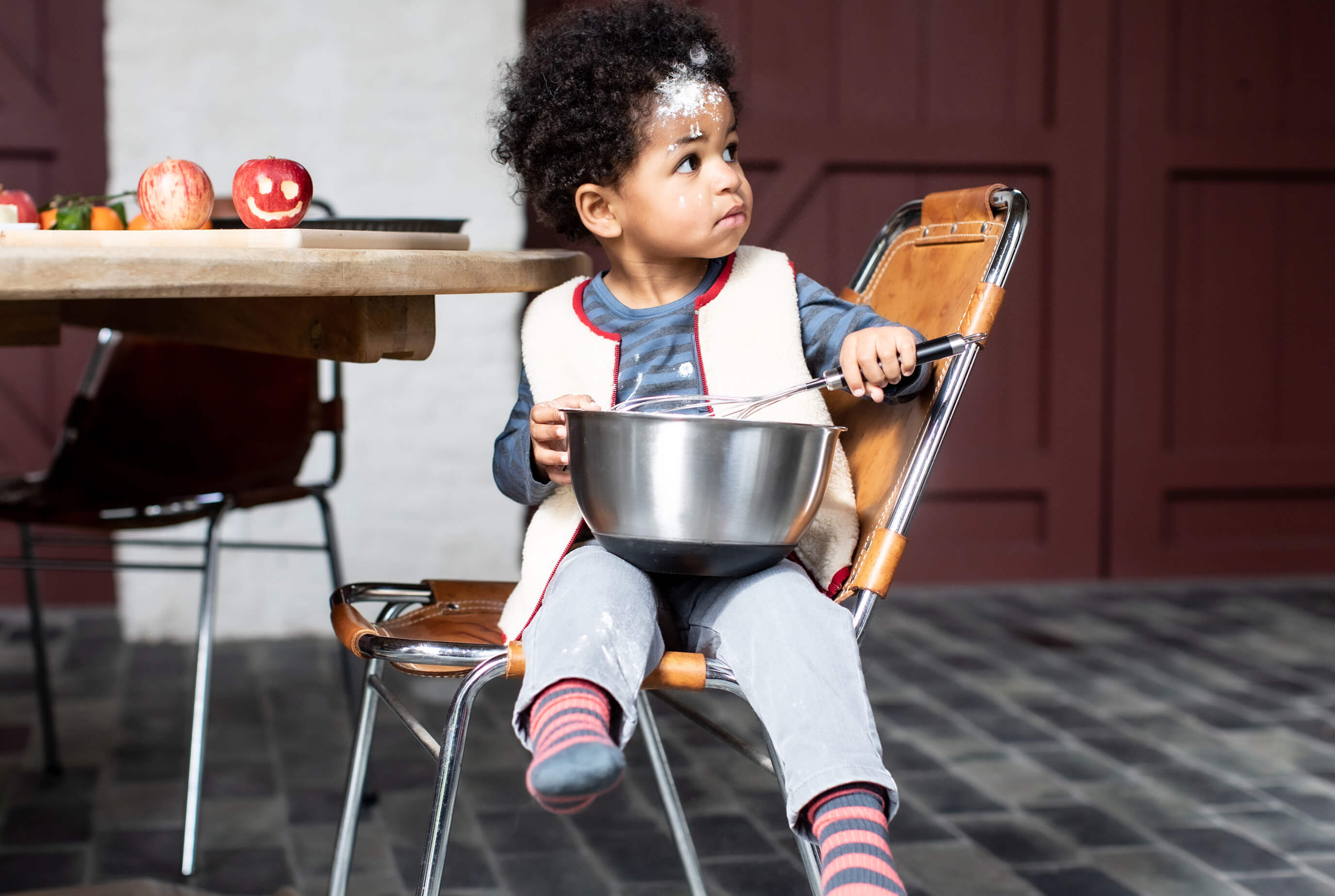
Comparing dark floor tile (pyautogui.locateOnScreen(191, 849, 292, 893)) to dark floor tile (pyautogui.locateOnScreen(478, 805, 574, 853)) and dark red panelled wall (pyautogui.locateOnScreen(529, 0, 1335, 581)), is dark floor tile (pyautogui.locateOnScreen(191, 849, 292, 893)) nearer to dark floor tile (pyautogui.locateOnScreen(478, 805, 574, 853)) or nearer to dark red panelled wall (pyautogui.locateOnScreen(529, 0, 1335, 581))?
dark floor tile (pyautogui.locateOnScreen(478, 805, 574, 853))

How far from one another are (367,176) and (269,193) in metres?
1.83

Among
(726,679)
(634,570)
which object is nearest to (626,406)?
(634,570)

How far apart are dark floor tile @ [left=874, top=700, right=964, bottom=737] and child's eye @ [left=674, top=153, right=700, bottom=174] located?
54.9 inches

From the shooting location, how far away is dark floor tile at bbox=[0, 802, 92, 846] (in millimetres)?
1859

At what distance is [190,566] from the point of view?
1922mm

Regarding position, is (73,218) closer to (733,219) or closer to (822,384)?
(733,219)

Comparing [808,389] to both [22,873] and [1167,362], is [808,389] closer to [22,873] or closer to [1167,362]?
[22,873]

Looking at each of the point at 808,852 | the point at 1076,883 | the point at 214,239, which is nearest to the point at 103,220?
the point at 214,239

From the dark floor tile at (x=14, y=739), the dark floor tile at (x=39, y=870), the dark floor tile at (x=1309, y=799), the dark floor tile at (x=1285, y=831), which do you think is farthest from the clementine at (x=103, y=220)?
the dark floor tile at (x=1309, y=799)

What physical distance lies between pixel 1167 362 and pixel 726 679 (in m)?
2.94

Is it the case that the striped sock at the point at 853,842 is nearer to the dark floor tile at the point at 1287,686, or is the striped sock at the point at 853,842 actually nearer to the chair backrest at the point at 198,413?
the chair backrest at the point at 198,413

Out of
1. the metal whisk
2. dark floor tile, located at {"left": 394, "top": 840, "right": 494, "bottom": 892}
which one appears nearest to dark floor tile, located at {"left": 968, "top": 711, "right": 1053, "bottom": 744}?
dark floor tile, located at {"left": 394, "top": 840, "right": 494, "bottom": 892}

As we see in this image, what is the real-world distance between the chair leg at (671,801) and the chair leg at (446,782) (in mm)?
423

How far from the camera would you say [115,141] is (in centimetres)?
294
